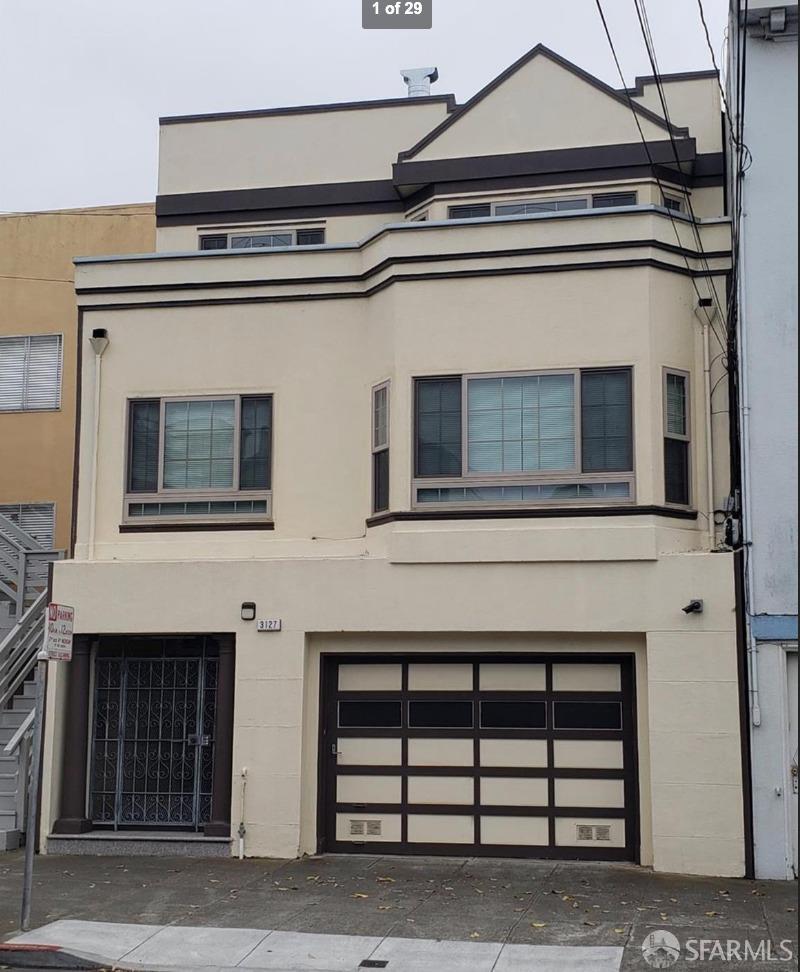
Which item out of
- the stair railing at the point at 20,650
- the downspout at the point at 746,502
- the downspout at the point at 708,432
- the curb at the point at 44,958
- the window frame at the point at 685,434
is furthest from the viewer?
the stair railing at the point at 20,650

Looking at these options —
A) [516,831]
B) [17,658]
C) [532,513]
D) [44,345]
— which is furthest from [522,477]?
[44,345]

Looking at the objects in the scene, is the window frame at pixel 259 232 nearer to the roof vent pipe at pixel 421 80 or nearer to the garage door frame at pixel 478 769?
the roof vent pipe at pixel 421 80

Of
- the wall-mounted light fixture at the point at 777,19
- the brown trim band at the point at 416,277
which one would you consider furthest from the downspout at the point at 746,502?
the wall-mounted light fixture at the point at 777,19

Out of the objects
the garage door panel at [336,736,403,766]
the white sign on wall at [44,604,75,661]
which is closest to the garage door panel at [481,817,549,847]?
the garage door panel at [336,736,403,766]

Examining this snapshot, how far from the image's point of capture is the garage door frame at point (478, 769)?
13.0 m

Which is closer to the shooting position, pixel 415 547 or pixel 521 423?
pixel 415 547

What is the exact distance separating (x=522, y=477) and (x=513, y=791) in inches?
132

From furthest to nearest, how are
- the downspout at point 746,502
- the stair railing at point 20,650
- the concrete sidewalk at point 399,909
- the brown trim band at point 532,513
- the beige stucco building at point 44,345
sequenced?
the beige stucco building at point 44,345, the stair railing at point 20,650, the brown trim band at point 532,513, the downspout at point 746,502, the concrete sidewalk at point 399,909

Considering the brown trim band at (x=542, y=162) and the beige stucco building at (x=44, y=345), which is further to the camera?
the beige stucco building at (x=44, y=345)

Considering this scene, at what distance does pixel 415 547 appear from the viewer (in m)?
13.4

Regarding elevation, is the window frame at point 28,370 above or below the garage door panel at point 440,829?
above

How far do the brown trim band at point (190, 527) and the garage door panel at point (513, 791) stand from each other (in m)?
3.79

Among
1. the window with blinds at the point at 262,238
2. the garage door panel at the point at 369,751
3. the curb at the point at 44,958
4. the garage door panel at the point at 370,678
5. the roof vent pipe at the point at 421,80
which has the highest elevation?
the roof vent pipe at the point at 421,80

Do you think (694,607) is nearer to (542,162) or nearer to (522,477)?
(522,477)
